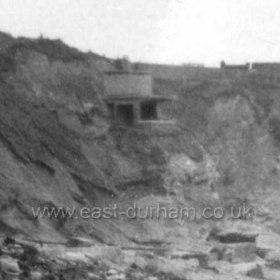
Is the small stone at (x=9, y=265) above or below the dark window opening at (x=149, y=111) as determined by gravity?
below

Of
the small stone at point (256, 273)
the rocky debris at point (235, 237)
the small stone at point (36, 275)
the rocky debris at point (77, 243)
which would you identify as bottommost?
the small stone at point (36, 275)

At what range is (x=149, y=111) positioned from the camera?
2730cm

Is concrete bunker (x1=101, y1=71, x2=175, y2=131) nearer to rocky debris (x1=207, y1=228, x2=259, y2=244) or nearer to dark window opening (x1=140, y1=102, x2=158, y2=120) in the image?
dark window opening (x1=140, y1=102, x2=158, y2=120)

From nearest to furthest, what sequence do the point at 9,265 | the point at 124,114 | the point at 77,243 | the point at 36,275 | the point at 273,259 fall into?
1. the point at 36,275
2. the point at 9,265
3. the point at 77,243
4. the point at 273,259
5. the point at 124,114

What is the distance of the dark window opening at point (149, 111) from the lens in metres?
27.2

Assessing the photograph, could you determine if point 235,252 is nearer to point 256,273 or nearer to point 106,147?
point 256,273

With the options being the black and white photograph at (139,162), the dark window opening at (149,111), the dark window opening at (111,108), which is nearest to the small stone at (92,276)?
the black and white photograph at (139,162)

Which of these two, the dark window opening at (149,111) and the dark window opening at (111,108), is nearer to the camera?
the dark window opening at (111,108)

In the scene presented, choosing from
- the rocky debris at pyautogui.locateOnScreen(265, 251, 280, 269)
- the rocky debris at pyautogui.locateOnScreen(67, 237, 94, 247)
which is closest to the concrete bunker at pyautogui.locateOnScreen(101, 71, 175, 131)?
the rocky debris at pyautogui.locateOnScreen(265, 251, 280, 269)

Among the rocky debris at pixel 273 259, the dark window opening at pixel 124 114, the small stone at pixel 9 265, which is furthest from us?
the dark window opening at pixel 124 114

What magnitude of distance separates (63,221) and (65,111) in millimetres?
8356

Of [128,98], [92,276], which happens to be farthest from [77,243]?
[128,98]

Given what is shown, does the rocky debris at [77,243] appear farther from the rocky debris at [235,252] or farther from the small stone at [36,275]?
the small stone at [36,275]

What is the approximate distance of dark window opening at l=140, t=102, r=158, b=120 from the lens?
1069 inches
